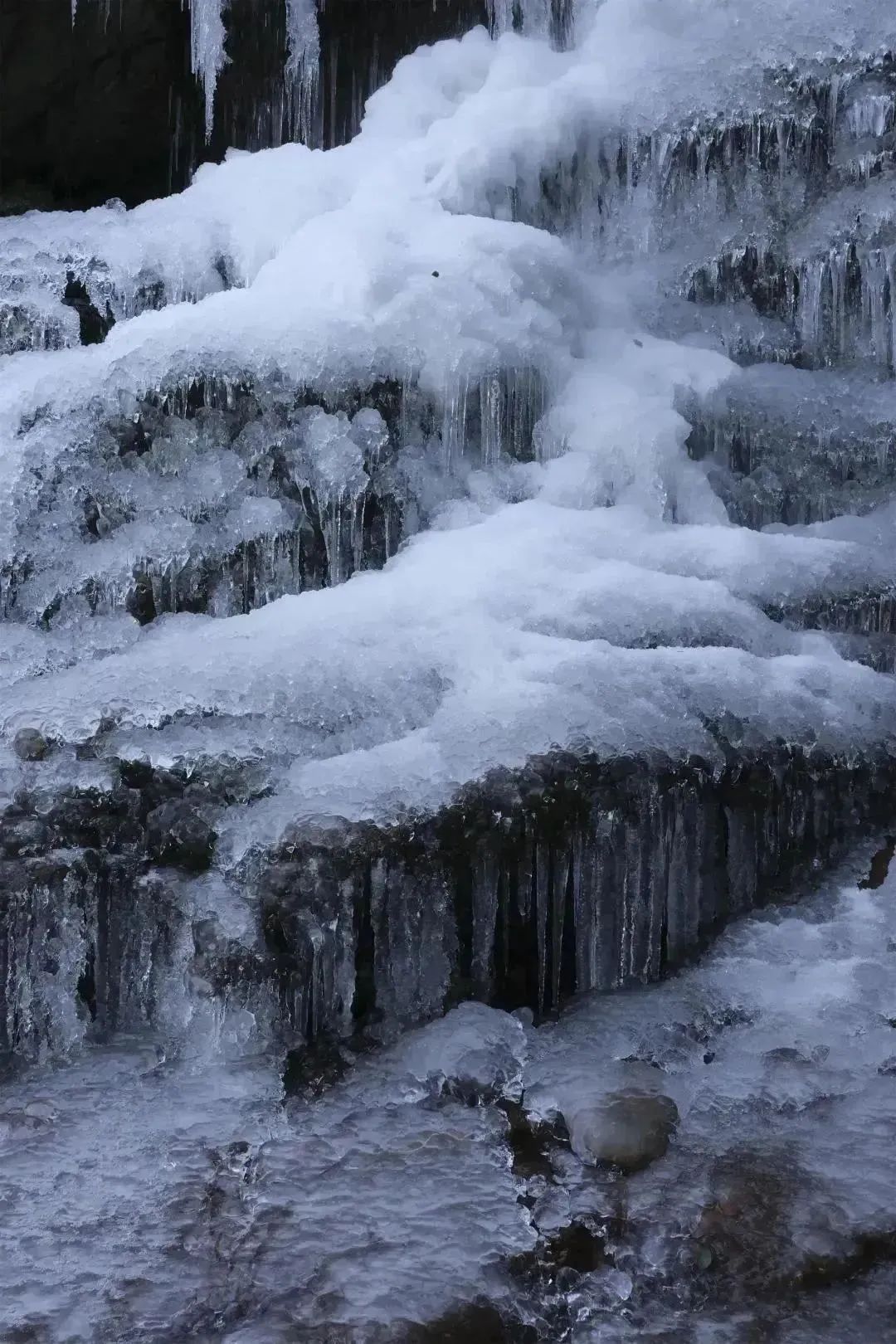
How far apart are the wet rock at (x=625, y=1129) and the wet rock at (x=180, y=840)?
119 cm

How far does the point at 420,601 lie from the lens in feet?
14.2

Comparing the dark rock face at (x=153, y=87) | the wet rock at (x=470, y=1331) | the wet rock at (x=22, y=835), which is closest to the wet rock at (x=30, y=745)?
the wet rock at (x=22, y=835)

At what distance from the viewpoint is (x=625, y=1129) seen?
2.85 meters

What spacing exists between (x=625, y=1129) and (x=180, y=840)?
137 cm

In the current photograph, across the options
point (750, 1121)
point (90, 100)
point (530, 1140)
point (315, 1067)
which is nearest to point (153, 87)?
point (90, 100)

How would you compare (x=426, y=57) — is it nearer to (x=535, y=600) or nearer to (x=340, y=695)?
(x=535, y=600)

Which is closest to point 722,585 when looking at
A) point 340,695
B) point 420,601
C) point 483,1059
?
point 420,601

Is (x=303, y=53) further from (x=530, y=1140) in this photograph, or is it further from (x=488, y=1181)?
(x=488, y=1181)

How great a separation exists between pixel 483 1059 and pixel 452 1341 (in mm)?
926

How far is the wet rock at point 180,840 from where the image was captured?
3.29 meters

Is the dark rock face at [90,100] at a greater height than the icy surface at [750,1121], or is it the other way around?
the dark rock face at [90,100]

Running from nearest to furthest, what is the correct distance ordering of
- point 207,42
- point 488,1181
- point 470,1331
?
point 470,1331, point 488,1181, point 207,42

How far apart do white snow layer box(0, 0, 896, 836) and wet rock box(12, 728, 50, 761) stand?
2.0 inches

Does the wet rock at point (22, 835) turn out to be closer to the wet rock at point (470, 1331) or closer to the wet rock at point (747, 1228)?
the wet rock at point (470, 1331)
